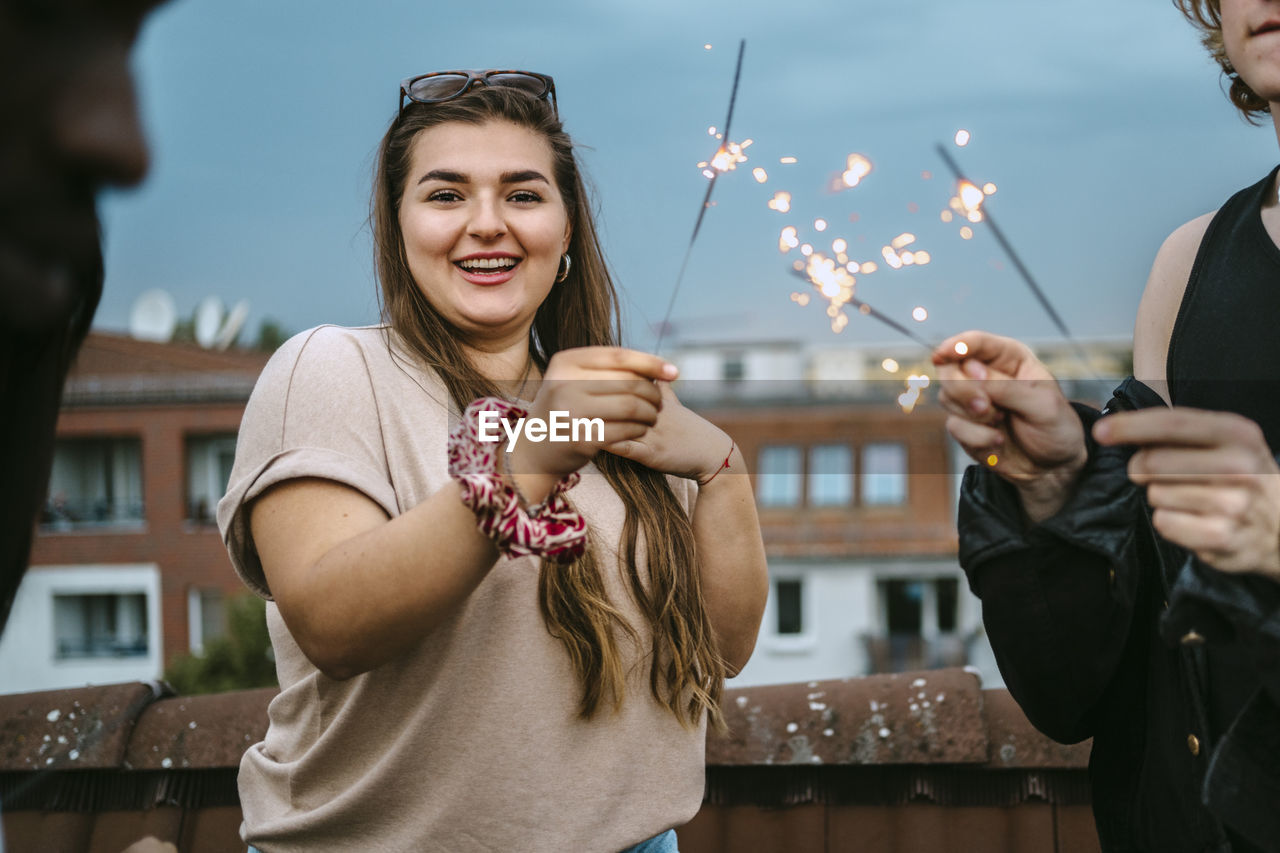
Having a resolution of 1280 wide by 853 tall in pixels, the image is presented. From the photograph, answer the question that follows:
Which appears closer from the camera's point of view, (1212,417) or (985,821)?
(1212,417)

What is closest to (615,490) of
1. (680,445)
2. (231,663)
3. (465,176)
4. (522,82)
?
(680,445)

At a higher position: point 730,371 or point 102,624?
point 730,371

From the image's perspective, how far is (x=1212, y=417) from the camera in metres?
1.03

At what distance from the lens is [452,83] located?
1.76m

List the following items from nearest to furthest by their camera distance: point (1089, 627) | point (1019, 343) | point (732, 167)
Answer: point (1019, 343)
point (1089, 627)
point (732, 167)

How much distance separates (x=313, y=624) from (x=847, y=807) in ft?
4.62

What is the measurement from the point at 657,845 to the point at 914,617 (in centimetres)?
3839

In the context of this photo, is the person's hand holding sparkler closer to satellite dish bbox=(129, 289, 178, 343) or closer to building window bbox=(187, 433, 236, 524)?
satellite dish bbox=(129, 289, 178, 343)

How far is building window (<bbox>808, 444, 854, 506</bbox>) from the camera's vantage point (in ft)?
62.9

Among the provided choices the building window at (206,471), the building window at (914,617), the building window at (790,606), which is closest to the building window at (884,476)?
the building window at (914,617)

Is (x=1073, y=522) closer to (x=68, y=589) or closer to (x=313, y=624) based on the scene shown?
(x=313, y=624)

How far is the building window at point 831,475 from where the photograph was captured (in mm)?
19172

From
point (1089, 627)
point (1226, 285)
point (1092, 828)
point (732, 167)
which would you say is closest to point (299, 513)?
point (732, 167)

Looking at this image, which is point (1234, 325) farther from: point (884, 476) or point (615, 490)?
point (884, 476)
